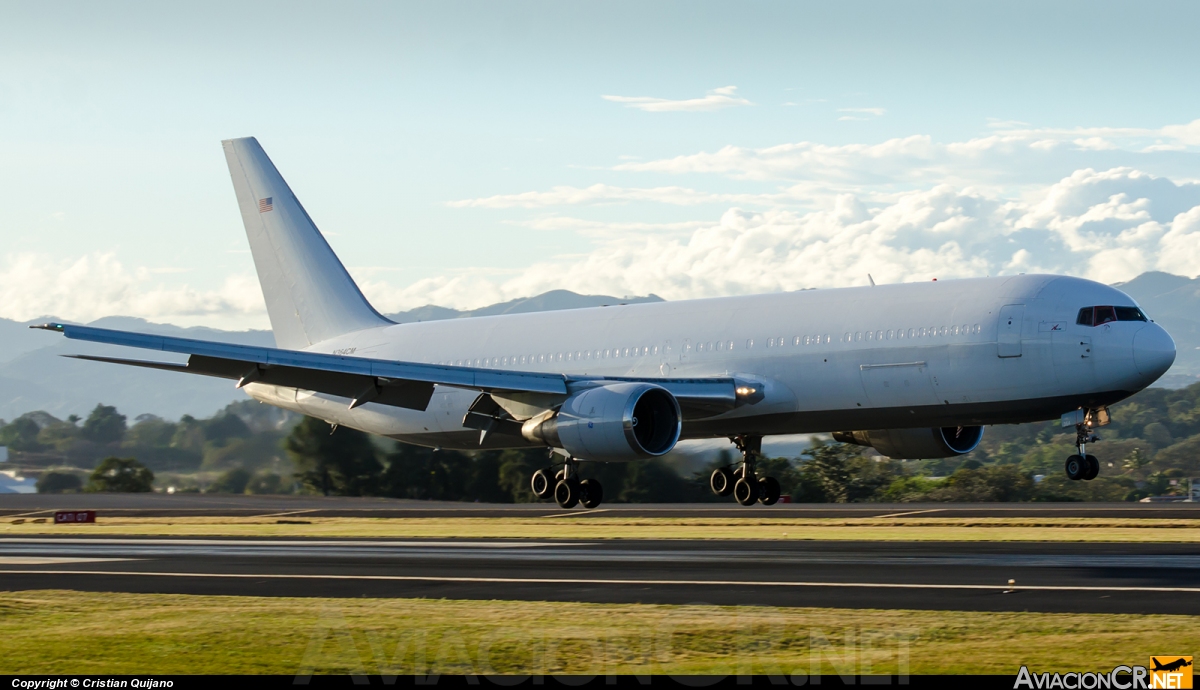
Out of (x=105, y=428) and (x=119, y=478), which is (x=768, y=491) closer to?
(x=119, y=478)

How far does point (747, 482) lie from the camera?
38.8 m

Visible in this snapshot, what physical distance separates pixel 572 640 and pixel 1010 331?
1841cm

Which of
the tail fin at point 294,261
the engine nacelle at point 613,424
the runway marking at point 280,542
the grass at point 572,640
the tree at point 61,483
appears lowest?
the tree at point 61,483

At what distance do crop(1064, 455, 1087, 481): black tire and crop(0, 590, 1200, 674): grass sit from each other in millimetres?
14179

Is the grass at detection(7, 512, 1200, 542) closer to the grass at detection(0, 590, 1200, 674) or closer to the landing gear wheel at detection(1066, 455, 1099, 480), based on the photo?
the landing gear wheel at detection(1066, 455, 1099, 480)

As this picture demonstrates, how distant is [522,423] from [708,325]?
19.7ft

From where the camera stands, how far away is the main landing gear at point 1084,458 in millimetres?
31062

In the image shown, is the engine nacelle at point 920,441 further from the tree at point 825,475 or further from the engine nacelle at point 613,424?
the tree at point 825,475

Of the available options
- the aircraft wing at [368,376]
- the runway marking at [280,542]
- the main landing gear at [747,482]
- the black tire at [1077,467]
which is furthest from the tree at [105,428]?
the black tire at [1077,467]

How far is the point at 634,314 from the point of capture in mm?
39906

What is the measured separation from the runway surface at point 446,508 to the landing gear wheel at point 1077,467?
15.8 m

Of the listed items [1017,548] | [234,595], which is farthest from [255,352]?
[1017,548]

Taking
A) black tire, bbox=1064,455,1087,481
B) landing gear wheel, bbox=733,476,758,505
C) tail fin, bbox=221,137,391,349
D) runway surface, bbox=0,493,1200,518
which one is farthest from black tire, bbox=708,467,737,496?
tail fin, bbox=221,137,391,349

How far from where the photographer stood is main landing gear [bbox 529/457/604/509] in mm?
35344
